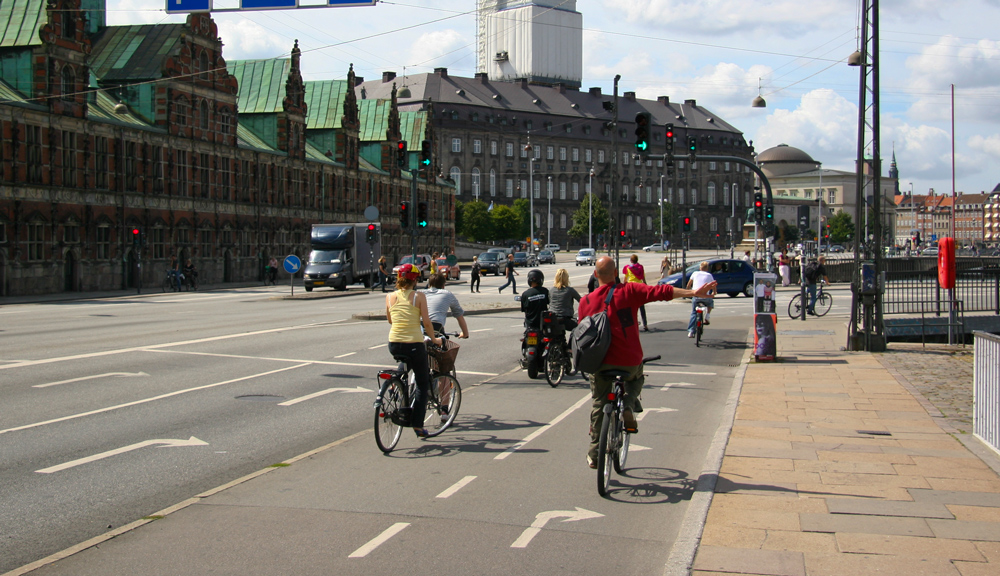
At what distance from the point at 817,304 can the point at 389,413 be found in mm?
24079

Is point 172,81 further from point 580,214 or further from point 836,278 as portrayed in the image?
point 580,214

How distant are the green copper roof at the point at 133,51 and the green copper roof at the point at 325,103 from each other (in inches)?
721

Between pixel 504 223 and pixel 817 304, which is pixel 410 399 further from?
pixel 504 223

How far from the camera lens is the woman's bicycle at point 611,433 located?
24.3 feet

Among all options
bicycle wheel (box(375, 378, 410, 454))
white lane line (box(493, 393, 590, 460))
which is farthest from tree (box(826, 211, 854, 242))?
bicycle wheel (box(375, 378, 410, 454))

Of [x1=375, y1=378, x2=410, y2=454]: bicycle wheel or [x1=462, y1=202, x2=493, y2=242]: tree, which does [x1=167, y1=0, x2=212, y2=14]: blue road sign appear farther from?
[x1=462, y1=202, x2=493, y2=242]: tree

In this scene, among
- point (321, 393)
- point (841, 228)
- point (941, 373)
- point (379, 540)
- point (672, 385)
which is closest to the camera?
point (379, 540)

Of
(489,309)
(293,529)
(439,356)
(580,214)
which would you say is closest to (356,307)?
(489,309)

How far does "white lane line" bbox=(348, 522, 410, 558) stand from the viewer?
6016 mm

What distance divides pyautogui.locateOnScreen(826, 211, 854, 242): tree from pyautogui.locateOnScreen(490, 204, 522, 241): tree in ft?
267

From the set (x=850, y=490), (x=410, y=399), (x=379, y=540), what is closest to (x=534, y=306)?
(x=410, y=399)

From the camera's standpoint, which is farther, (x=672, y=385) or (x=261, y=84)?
(x=261, y=84)

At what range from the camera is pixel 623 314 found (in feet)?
25.1

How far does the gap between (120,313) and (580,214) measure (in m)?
103
